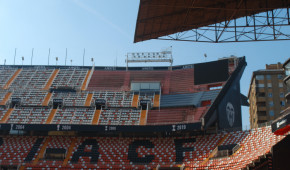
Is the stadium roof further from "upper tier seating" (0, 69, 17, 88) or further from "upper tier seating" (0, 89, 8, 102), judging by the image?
"upper tier seating" (0, 69, 17, 88)

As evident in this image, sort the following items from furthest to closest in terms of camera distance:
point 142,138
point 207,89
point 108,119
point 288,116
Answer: point 207,89, point 108,119, point 142,138, point 288,116

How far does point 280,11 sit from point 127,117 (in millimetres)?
25437

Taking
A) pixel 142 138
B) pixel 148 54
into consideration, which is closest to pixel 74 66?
pixel 148 54

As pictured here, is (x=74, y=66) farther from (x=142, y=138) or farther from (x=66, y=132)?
(x=142, y=138)

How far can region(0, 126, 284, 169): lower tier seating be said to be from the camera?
3734cm

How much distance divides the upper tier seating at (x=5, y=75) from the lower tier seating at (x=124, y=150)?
1511cm

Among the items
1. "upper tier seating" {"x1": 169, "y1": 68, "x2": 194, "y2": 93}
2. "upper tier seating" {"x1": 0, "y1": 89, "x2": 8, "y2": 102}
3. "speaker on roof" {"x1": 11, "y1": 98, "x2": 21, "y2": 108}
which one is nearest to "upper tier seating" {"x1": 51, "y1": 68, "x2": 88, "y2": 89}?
"speaker on roof" {"x1": 11, "y1": 98, "x2": 21, "y2": 108}

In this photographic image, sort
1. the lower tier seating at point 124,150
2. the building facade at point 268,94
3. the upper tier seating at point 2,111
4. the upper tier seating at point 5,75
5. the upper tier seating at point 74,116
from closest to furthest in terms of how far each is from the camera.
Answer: the lower tier seating at point 124,150
the upper tier seating at point 74,116
the upper tier seating at point 2,111
the upper tier seating at point 5,75
the building facade at point 268,94

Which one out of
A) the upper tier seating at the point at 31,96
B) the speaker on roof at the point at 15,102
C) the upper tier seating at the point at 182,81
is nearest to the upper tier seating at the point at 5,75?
the upper tier seating at the point at 31,96

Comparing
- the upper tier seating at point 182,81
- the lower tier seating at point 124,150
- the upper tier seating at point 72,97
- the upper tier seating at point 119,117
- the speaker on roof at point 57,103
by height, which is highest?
the upper tier seating at point 182,81

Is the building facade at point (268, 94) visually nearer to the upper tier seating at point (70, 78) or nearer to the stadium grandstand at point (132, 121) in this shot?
the stadium grandstand at point (132, 121)

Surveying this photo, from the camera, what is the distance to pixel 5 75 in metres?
60.5

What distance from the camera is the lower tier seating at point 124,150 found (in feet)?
123

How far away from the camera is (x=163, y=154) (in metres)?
40.3
